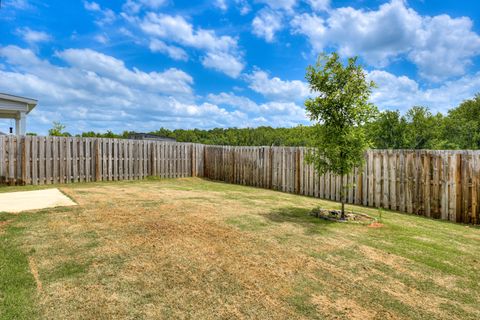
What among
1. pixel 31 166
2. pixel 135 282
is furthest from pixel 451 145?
pixel 31 166

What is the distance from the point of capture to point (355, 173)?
920 cm

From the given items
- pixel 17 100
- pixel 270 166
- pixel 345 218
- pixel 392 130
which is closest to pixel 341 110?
pixel 345 218

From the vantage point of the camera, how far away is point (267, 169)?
12695 mm

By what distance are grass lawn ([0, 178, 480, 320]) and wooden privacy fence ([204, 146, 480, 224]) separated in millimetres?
1436

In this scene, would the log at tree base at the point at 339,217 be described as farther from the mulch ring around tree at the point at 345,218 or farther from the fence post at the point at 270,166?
the fence post at the point at 270,166

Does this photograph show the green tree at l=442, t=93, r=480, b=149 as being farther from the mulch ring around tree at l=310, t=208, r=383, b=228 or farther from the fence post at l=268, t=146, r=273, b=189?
the mulch ring around tree at l=310, t=208, r=383, b=228

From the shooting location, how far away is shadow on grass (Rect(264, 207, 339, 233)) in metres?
5.61

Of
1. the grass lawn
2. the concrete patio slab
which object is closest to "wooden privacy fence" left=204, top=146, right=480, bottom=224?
the grass lawn

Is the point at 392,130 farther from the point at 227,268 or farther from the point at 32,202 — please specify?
the point at 32,202

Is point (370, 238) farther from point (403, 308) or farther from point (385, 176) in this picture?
point (385, 176)

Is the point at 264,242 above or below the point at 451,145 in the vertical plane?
below

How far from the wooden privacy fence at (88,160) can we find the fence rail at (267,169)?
3 centimetres

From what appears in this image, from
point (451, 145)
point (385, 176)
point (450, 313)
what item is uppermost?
point (451, 145)

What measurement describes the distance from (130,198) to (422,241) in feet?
23.0
